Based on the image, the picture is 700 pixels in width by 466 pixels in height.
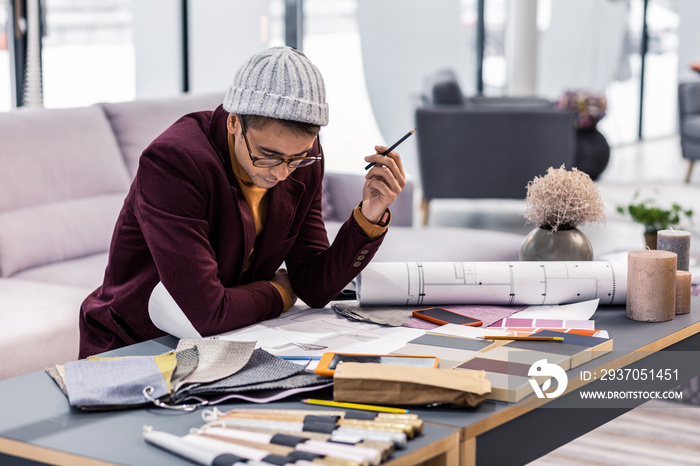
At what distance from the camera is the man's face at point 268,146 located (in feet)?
4.66

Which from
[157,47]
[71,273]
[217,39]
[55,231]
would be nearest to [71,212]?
[55,231]

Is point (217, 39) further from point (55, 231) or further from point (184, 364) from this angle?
point (184, 364)

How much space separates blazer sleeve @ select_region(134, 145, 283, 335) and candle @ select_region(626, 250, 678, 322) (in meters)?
0.62

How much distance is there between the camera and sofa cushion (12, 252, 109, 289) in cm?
280

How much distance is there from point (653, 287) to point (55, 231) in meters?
2.15

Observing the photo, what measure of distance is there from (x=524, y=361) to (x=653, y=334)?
317 millimetres

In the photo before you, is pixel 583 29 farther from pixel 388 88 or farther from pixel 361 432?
pixel 361 432

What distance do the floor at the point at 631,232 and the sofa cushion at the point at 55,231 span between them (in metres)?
1.59

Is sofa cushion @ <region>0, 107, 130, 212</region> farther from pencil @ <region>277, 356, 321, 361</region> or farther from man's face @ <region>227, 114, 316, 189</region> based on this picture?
pencil @ <region>277, 356, 321, 361</region>

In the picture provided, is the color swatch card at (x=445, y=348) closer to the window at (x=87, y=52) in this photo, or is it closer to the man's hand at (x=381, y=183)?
the man's hand at (x=381, y=183)

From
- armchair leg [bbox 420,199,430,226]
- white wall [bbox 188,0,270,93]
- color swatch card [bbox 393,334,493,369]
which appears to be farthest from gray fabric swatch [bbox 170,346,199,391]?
white wall [bbox 188,0,270,93]

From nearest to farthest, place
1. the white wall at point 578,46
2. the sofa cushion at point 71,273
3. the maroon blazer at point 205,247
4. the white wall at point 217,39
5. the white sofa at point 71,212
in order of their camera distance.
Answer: the maroon blazer at point 205,247 < the white sofa at point 71,212 < the sofa cushion at point 71,273 < the white wall at point 217,39 < the white wall at point 578,46

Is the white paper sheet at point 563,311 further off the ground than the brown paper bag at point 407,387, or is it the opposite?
the brown paper bag at point 407,387

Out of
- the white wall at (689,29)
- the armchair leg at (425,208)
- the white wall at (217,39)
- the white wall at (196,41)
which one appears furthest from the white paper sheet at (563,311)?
the white wall at (689,29)
